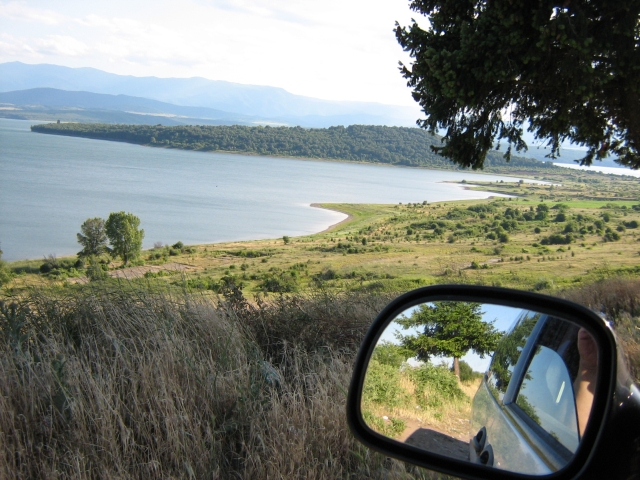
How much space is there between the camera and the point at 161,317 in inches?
175

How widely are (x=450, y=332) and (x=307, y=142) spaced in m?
175

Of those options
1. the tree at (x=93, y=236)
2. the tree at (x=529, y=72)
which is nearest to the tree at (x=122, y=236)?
the tree at (x=93, y=236)

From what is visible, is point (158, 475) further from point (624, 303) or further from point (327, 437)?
point (624, 303)

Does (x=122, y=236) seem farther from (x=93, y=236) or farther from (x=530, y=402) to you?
(x=530, y=402)

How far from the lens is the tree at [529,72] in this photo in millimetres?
7383

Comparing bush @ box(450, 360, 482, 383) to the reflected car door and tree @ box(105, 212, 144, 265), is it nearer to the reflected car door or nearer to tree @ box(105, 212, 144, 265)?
the reflected car door

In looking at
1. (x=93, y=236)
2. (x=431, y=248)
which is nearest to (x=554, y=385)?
(x=431, y=248)

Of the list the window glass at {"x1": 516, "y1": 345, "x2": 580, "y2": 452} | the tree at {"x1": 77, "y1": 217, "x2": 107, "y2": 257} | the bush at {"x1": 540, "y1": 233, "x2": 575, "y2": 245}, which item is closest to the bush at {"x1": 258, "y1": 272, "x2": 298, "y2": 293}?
the window glass at {"x1": 516, "y1": 345, "x2": 580, "y2": 452}

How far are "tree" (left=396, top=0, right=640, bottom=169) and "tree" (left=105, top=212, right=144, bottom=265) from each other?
45.4m

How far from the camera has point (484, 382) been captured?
5.22 ft

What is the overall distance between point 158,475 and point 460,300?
180 cm

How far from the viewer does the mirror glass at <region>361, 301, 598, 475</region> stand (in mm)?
1298

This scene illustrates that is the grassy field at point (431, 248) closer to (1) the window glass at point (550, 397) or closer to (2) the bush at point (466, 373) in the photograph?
(2) the bush at point (466, 373)

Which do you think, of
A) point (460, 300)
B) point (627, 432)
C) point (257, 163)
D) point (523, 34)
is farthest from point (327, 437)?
point (257, 163)
